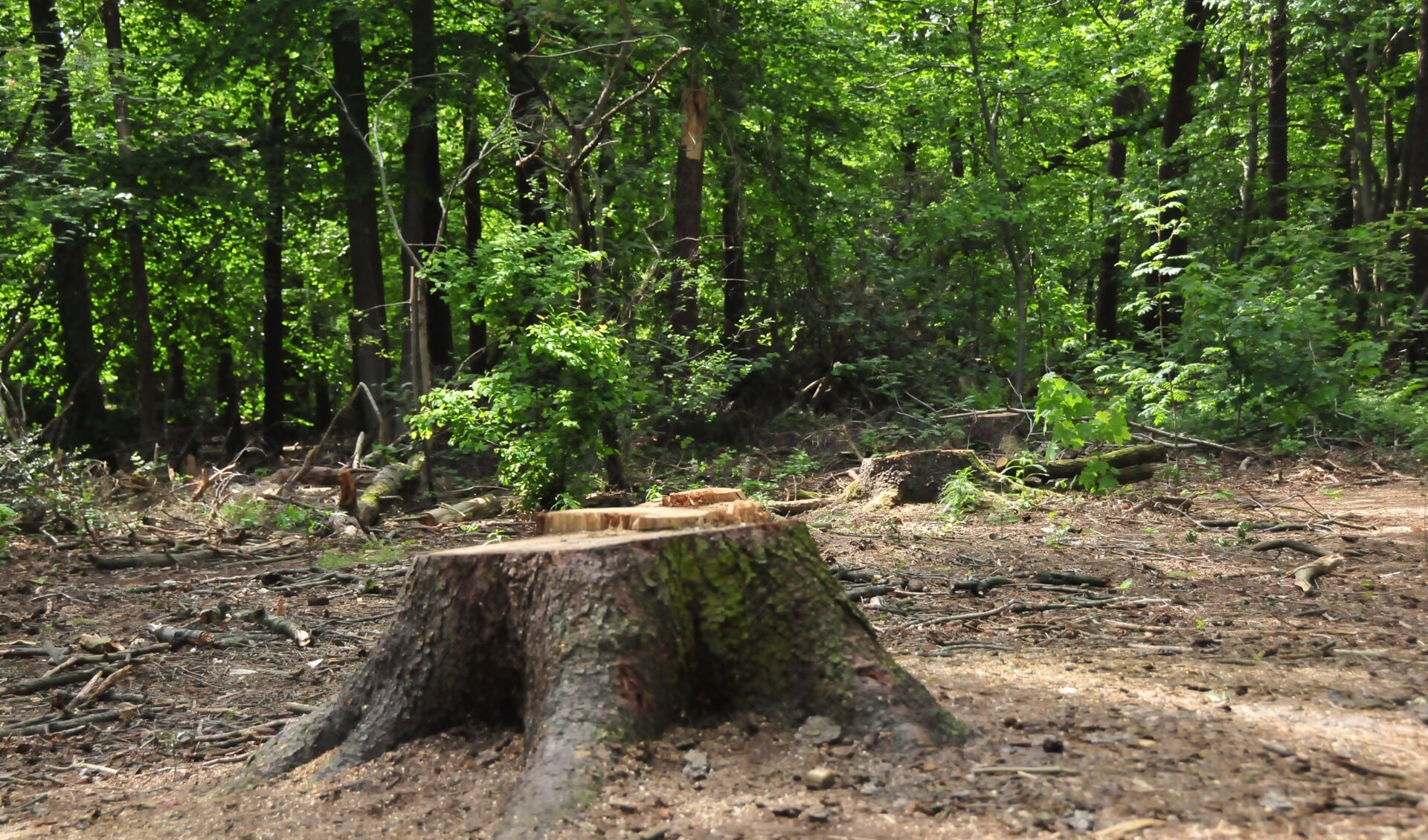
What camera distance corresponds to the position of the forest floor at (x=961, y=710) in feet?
9.28

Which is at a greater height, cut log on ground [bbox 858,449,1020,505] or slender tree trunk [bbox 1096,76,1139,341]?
slender tree trunk [bbox 1096,76,1139,341]

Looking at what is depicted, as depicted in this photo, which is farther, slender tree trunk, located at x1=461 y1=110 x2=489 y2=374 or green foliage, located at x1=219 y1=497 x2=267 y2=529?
slender tree trunk, located at x1=461 y1=110 x2=489 y2=374

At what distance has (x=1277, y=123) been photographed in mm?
16781

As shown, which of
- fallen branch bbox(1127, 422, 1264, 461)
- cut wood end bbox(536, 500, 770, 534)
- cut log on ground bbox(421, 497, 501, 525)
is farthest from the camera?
fallen branch bbox(1127, 422, 1264, 461)

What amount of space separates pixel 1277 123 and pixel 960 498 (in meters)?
11.4

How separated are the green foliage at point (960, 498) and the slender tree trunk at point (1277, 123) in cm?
988

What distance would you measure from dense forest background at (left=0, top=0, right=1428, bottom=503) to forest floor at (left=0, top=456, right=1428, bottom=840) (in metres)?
4.04

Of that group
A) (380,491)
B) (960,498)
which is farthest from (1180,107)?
(380,491)

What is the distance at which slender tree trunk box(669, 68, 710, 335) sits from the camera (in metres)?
14.5

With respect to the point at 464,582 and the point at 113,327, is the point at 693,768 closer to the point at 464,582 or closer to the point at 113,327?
the point at 464,582

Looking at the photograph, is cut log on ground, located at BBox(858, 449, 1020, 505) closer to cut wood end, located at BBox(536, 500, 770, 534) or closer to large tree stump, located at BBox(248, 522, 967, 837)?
cut wood end, located at BBox(536, 500, 770, 534)

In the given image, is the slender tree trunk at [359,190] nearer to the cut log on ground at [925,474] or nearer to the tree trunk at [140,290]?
the tree trunk at [140,290]

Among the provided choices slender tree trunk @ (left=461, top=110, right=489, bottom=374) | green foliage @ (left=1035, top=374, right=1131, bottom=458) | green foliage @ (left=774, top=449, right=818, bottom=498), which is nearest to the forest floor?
green foliage @ (left=1035, top=374, right=1131, bottom=458)

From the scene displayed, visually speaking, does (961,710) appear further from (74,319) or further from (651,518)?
(74,319)
